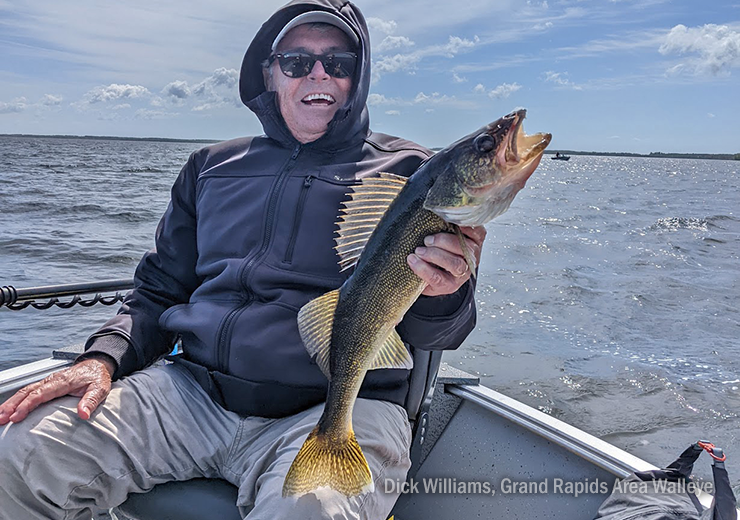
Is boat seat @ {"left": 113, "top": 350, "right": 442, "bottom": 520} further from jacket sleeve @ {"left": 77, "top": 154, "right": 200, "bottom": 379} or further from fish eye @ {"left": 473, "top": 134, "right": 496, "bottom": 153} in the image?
fish eye @ {"left": 473, "top": 134, "right": 496, "bottom": 153}

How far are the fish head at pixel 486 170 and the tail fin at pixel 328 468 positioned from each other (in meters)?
0.90

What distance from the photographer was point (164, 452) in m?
2.47

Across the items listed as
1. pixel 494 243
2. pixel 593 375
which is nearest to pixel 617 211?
pixel 494 243

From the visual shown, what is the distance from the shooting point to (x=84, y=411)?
232 centimetres

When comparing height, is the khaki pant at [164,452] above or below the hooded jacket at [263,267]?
below

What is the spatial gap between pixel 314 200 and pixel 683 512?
2.00m

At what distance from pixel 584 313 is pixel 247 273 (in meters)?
9.02

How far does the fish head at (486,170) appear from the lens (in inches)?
69.0

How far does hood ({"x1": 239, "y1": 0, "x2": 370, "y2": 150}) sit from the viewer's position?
122 inches

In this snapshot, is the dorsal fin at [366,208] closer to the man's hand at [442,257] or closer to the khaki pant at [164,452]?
the man's hand at [442,257]

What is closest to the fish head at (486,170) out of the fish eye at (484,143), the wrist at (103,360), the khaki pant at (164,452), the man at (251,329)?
the fish eye at (484,143)

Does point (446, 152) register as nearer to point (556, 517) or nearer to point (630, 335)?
point (556, 517)

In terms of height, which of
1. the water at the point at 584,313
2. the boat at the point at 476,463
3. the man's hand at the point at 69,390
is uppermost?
the man's hand at the point at 69,390

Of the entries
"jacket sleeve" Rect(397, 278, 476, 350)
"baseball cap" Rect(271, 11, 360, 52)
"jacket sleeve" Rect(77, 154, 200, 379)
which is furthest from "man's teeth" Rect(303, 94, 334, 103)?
"jacket sleeve" Rect(397, 278, 476, 350)
